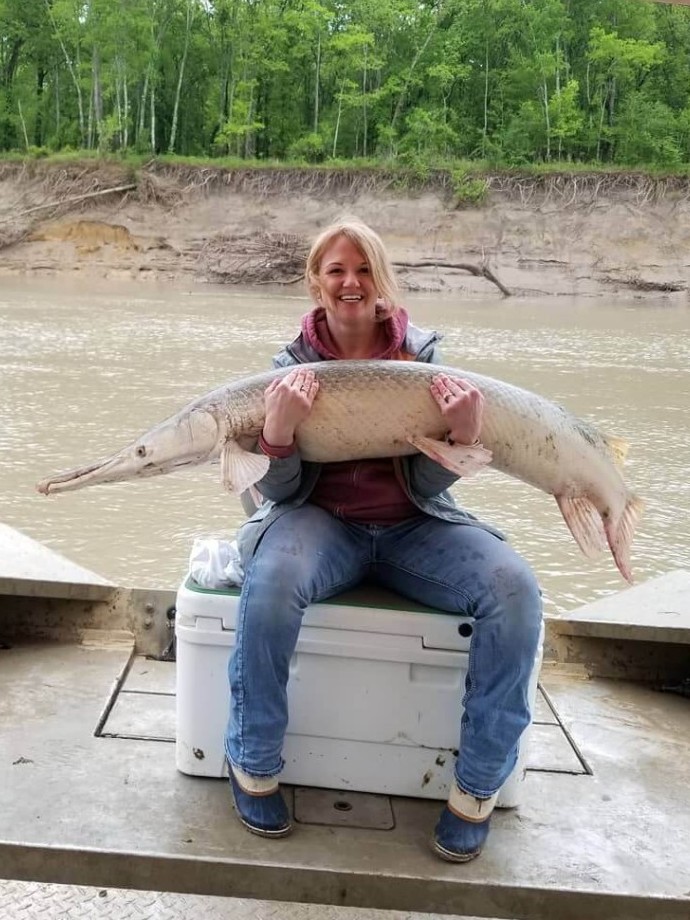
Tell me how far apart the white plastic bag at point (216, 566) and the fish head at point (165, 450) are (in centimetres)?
24

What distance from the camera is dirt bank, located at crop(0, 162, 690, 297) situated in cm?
2712

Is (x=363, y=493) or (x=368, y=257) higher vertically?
(x=368, y=257)

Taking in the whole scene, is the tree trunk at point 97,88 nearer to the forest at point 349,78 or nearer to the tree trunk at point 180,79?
the forest at point 349,78

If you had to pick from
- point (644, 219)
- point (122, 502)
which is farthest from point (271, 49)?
point (122, 502)

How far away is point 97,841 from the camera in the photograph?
193cm

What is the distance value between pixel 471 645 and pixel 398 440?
0.52m

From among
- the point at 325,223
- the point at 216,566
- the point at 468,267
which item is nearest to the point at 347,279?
the point at 216,566

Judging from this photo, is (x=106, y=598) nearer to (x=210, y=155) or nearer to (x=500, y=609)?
(x=500, y=609)

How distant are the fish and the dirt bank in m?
24.6

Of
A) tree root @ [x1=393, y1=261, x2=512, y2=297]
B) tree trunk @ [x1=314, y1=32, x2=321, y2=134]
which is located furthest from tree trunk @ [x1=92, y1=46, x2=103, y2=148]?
tree root @ [x1=393, y1=261, x2=512, y2=297]

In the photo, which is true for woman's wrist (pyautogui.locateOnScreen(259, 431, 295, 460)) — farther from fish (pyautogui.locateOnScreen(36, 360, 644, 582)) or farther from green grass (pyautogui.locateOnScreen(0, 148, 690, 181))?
green grass (pyautogui.locateOnScreen(0, 148, 690, 181))

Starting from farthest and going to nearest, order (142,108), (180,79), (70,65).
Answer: (70,65), (180,79), (142,108)

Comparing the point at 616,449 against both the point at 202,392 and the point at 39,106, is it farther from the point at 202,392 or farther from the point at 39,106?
the point at 39,106

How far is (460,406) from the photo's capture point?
2.11 metres
